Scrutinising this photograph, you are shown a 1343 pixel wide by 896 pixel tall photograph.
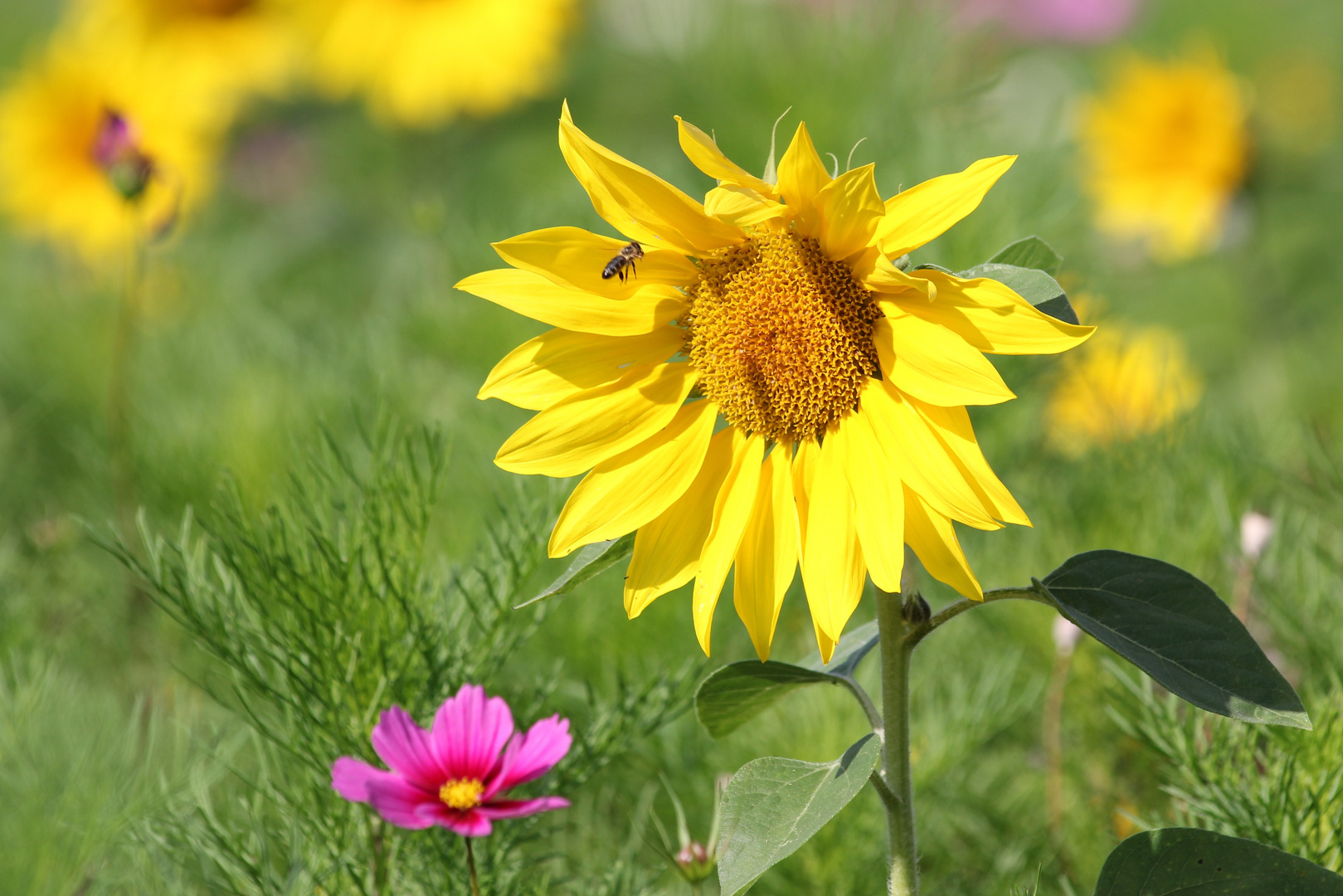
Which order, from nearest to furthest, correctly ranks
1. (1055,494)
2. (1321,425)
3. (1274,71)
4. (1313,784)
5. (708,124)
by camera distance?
(1313,784), (1055,494), (1321,425), (708,124), (1274,71)

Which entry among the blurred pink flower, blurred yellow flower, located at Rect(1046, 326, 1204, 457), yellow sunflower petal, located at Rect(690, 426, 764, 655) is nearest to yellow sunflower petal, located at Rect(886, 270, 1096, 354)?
yellow sunflower petal, located at Rect(690, 426, 764, 655)

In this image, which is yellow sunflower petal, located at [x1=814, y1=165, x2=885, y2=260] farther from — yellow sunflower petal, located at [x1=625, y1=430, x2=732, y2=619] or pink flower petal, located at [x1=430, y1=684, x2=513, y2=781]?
pink flower petal, located at [x1=430, y1=684, x2=513, y2=781]

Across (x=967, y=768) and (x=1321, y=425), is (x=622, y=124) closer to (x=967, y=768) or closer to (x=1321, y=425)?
(x=1321, y=425)

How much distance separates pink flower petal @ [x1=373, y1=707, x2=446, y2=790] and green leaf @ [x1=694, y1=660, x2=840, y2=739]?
0.12 m

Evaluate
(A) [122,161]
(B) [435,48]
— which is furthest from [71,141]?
(A) [122,161]

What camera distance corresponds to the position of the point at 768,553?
0.47 m

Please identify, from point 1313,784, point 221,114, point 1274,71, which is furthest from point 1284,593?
point 1274,71

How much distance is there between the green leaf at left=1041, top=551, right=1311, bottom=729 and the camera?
40cm

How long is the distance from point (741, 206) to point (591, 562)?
15 centimetres

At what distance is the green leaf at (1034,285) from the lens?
402 mm

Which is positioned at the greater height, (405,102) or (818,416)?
(818,416)

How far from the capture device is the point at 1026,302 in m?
0.39

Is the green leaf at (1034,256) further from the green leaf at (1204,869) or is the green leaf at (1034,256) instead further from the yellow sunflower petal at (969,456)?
the green leaf at (1204,869)

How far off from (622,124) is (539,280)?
1.98m
